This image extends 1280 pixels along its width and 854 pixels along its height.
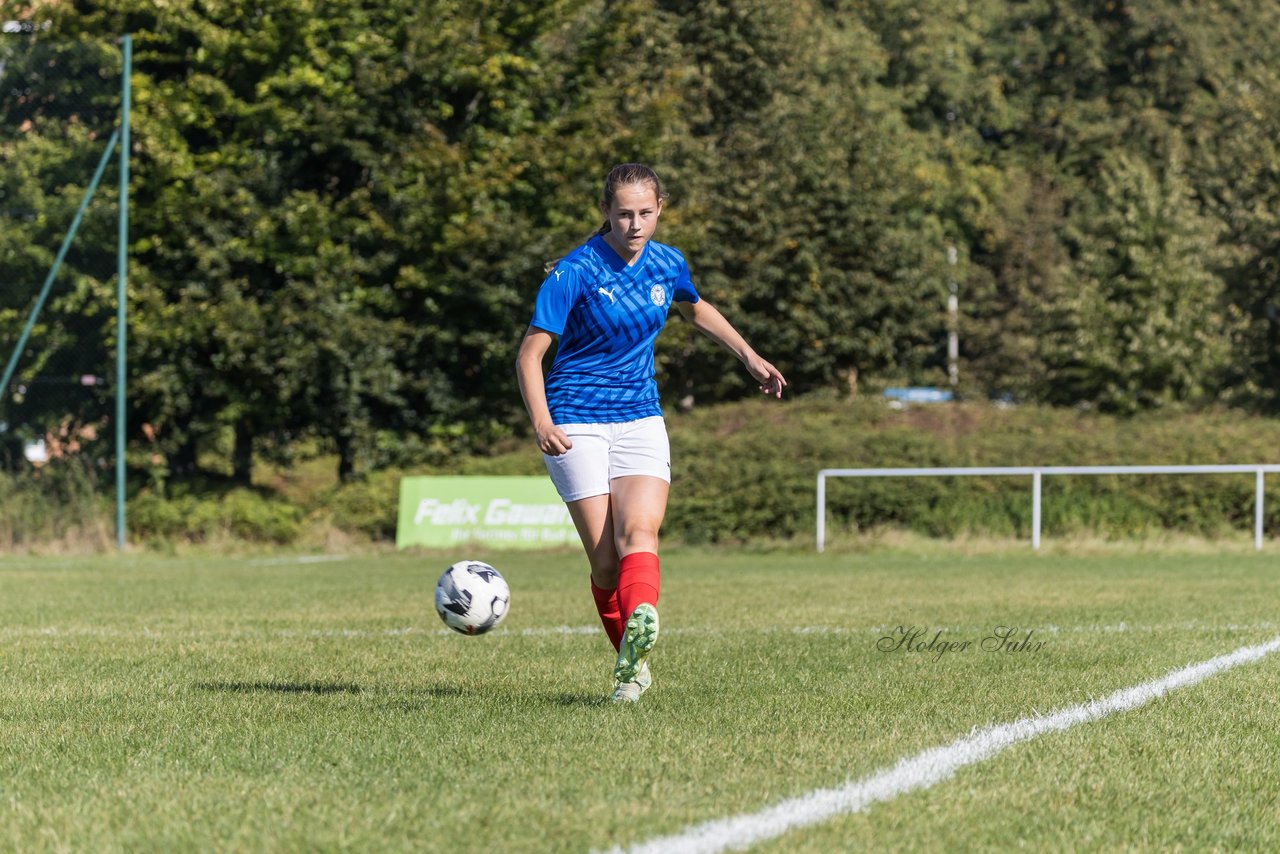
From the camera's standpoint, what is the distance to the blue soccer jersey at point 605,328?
20.9ft

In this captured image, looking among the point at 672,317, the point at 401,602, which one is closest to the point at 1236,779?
the point at 401,602

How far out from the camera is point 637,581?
622cm

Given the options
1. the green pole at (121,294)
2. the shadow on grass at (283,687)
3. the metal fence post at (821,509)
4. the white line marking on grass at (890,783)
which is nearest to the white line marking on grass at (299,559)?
the green pole at (121,294)

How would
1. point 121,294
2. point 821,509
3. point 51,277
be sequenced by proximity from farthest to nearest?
point 121,294
point 51,277
point 821,509

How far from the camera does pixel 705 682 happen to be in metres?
7.17

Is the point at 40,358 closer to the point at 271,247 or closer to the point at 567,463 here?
the point at 271,247

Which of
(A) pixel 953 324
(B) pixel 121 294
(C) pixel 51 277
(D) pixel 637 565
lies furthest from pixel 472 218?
(D) pixel 637 565

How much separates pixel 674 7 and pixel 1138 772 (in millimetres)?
34139

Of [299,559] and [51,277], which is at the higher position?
[51,277]

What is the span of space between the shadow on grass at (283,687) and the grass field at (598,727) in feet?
0.09

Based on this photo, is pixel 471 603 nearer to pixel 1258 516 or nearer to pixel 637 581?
pixel 637 581

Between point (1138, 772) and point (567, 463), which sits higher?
point (567, 463)

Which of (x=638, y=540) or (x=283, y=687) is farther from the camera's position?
(x=283, y=687)

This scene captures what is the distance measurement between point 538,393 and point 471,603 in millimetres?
1293
